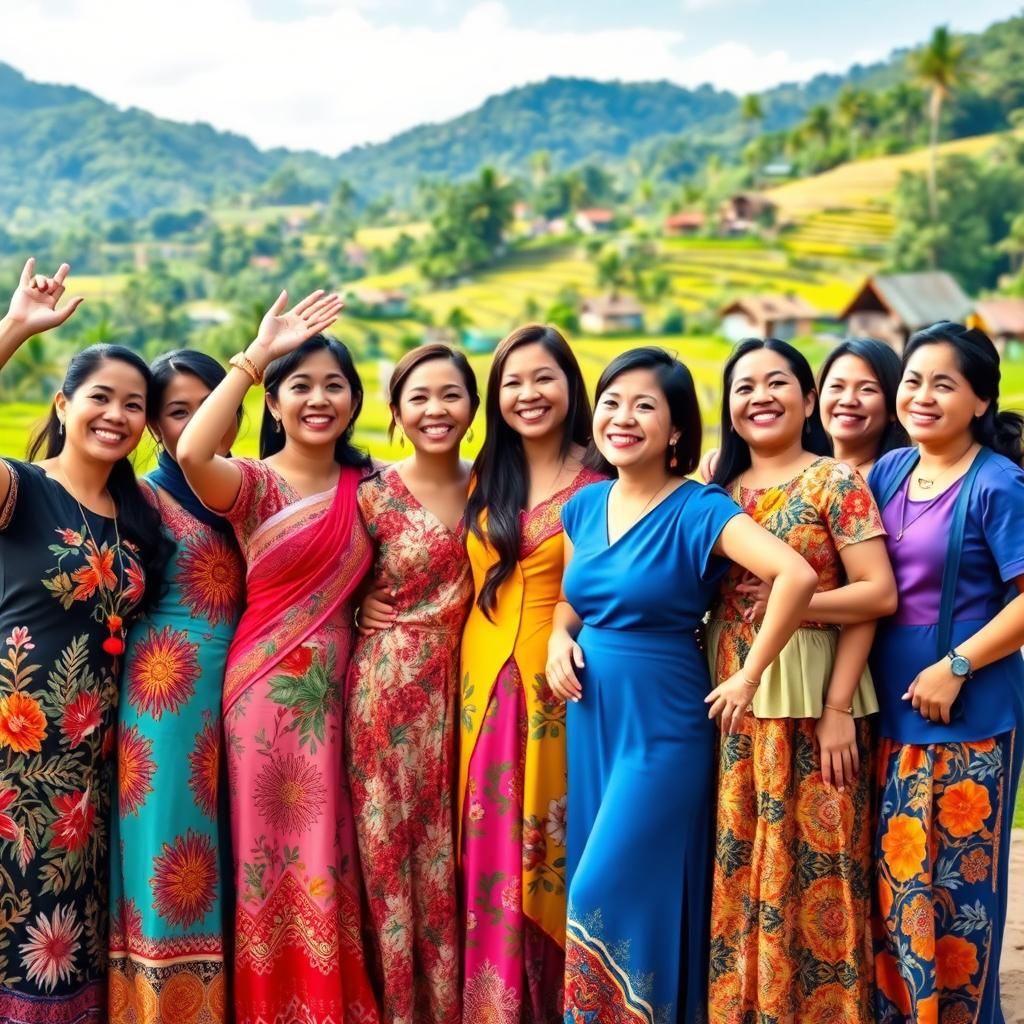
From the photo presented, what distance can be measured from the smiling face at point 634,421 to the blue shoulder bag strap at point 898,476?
0.62 m

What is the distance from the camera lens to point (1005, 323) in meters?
34.7

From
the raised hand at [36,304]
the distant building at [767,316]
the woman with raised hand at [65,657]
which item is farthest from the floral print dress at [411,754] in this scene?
the distant building at [767,316]

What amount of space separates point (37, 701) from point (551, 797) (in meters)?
1.43

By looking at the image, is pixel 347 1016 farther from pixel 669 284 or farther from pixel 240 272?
pixel 240 272

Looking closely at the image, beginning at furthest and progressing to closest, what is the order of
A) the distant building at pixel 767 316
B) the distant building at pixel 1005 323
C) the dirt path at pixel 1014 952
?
the distant building at pixel 767 316
the distant building at pixel 1005 323
the dirt path at pixel 1014 952

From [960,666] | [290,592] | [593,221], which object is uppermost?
[593,221]

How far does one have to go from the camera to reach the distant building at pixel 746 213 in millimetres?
47031

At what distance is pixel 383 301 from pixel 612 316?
8.43m

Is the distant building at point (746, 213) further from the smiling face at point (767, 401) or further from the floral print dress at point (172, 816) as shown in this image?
the floral print dress at point (172, 816)

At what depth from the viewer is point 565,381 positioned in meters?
3.66

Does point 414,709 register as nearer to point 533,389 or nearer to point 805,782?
point 533,389

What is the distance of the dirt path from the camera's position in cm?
410

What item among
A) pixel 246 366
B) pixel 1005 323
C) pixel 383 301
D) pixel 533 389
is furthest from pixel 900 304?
pixel 246 366

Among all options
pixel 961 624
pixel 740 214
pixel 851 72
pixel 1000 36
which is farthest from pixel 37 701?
pixel 851 72
